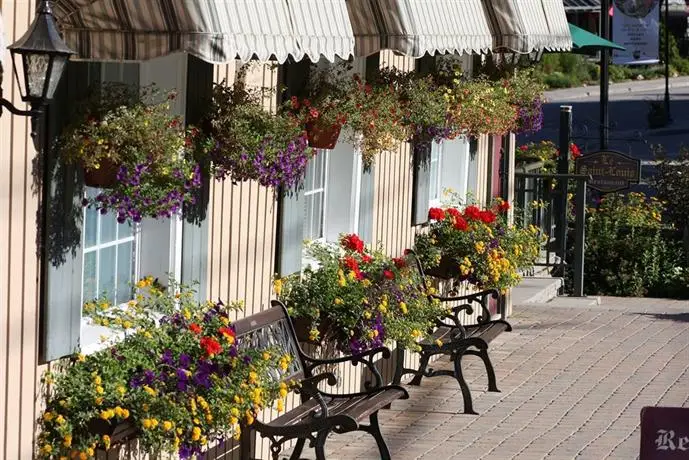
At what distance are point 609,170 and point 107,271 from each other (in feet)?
35.5

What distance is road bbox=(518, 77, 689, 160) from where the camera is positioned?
114 ft

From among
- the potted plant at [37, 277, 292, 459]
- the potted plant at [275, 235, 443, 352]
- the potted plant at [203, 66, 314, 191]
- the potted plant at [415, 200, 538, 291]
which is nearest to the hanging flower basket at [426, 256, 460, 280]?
the potted plant at [415, 200, 538, 291]

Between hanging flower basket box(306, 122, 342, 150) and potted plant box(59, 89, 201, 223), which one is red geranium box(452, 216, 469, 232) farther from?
potted plant box(59, 89, 201, 223)

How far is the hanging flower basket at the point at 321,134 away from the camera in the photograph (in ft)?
25.9

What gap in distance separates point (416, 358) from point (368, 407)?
372cm

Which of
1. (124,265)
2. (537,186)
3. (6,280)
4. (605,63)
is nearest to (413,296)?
(124,265)

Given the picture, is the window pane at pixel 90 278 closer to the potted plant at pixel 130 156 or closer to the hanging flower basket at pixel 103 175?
→ the potted plant at pixel 130 156

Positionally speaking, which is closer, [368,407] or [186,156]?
[186,156]

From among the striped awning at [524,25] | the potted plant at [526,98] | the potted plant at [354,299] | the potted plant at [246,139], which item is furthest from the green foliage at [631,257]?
the potted plant at [246,139]

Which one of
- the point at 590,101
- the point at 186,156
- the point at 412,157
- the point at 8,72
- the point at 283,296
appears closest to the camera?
the point at 8,72

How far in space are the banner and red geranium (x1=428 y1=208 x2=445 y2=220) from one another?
10414 mm

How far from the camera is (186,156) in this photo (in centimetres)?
643

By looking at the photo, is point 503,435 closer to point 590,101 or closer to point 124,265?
point 124,265

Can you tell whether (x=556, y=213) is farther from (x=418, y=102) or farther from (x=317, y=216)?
(x=317, y=216)
